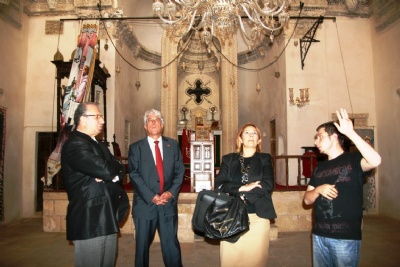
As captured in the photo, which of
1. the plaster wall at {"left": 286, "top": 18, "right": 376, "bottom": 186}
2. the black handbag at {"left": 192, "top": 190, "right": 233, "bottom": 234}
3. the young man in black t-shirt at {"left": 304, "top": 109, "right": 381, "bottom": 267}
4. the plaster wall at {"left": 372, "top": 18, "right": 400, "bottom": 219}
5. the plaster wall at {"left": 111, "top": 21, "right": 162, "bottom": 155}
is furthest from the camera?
the plaster wall at {"left": 111, "top": 21, "right": 162, "bottom": 155}

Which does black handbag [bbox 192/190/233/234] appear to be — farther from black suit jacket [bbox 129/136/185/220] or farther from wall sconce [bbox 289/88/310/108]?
wall sconce [bbox 289/88/310/108]

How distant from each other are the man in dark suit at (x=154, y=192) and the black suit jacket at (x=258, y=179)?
799mm

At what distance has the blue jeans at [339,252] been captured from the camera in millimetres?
2094

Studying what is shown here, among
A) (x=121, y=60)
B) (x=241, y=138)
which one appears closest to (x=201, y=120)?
(x=121, y=60)

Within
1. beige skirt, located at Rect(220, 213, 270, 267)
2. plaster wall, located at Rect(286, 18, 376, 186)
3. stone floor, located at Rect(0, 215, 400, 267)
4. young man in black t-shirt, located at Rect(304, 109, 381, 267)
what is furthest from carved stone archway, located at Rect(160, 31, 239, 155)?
young man in black t-shirt, located at Rect(304, 109, 381, 267)

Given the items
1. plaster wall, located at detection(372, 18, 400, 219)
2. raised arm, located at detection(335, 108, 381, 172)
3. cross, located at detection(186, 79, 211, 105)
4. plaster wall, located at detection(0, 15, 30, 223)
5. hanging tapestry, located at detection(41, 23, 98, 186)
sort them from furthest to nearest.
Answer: cross, located at detection(186, 79, 211, 105)
plaster wall, located at detection(372, 18, 400, 219)
plaster wall, located at detection(0, 15, 30, 223)
hanging tapestry, located at detection(41, 23, 98, 186)
raised arm, located at detection(335, 108, 381, 172)

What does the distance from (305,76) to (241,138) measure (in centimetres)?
672

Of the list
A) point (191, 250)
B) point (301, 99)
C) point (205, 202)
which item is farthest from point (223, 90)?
point (205, 202)

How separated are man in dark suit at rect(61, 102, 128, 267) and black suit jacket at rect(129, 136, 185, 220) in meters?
0.67

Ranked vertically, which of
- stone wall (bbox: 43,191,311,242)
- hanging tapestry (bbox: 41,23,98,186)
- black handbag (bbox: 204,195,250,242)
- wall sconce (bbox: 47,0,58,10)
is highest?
wall sconce (bbox: 47,0,58,10)

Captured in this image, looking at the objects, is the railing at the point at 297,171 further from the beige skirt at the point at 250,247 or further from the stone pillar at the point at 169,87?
the stone pillar at the point at 169,87

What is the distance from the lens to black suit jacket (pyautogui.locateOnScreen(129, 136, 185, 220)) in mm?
3150

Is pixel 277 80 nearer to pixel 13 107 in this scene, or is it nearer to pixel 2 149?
pixel 13 107

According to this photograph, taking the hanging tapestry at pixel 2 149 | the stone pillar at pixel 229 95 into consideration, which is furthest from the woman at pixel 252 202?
the stone pillar at pixel 229 95
